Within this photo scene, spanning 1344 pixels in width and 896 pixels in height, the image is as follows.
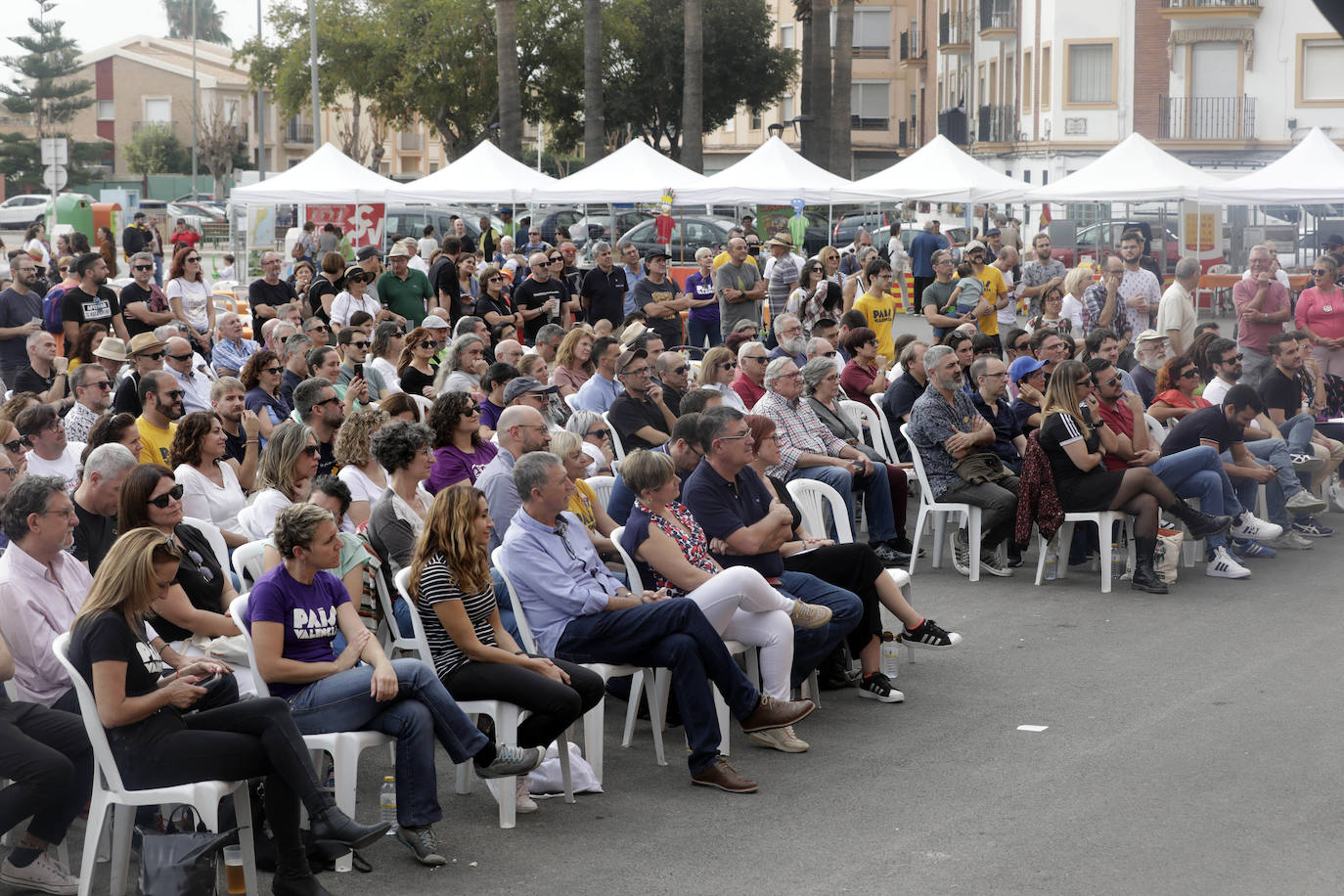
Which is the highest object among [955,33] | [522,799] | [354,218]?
[955,33]

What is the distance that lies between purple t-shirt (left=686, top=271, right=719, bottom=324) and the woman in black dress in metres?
7.87

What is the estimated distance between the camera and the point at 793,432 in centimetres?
980

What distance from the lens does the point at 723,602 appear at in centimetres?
632

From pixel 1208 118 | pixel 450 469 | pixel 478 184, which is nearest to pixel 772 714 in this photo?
pixel 450 469

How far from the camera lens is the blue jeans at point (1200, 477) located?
9.76 meters

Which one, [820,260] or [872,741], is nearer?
[872,741]

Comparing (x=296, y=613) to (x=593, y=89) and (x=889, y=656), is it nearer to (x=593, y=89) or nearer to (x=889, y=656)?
(x=889, y=656)

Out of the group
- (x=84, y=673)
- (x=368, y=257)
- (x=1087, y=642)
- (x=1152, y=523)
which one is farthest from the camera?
(x=368, y=257)

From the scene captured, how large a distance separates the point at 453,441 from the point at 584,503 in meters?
0.89

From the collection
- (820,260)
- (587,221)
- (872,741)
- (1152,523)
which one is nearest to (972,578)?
(1152,523)

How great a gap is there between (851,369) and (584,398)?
223 centimetres

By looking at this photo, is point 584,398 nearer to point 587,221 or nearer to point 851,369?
point 851,369

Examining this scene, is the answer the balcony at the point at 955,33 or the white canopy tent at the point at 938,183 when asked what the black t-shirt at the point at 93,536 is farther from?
the balcony at the point at 955,33

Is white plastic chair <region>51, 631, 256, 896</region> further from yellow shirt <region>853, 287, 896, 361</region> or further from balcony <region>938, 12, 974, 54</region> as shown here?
balcony <region>938, 12, 974, 54</region>
